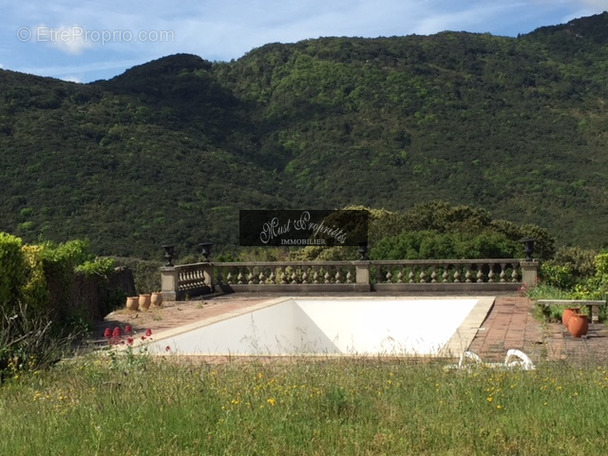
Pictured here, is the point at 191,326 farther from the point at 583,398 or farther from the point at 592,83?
the point at 592,83

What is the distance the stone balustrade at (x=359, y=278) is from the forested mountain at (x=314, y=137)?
15092 mm

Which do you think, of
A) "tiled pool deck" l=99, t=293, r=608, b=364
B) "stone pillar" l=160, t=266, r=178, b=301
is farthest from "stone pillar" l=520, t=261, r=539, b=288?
"stone pillar" l=160, t=266, r=178, b=301

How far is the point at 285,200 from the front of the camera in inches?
1850

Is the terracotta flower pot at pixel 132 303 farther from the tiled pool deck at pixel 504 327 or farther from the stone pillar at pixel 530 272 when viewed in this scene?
the stone pillar at pixel 530 272

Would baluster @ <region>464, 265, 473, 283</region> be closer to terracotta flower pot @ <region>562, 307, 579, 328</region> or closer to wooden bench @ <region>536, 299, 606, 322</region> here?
wooden bench @ <region>536, 299, 606, 322</region>

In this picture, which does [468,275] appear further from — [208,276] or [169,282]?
[169,282]

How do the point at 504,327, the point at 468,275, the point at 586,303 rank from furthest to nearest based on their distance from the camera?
the point at 468,275 → the point at 586,303 → the point at 504,327

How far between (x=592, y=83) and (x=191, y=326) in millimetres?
52798

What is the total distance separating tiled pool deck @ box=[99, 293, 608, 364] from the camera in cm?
998

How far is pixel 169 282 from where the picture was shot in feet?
62.9

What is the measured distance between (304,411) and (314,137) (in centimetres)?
5056

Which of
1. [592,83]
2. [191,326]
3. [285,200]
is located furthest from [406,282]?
[592,83]

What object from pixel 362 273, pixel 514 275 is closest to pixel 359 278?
pixel 362 273

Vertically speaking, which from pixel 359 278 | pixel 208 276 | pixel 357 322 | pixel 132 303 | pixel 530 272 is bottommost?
pixel 357 322
